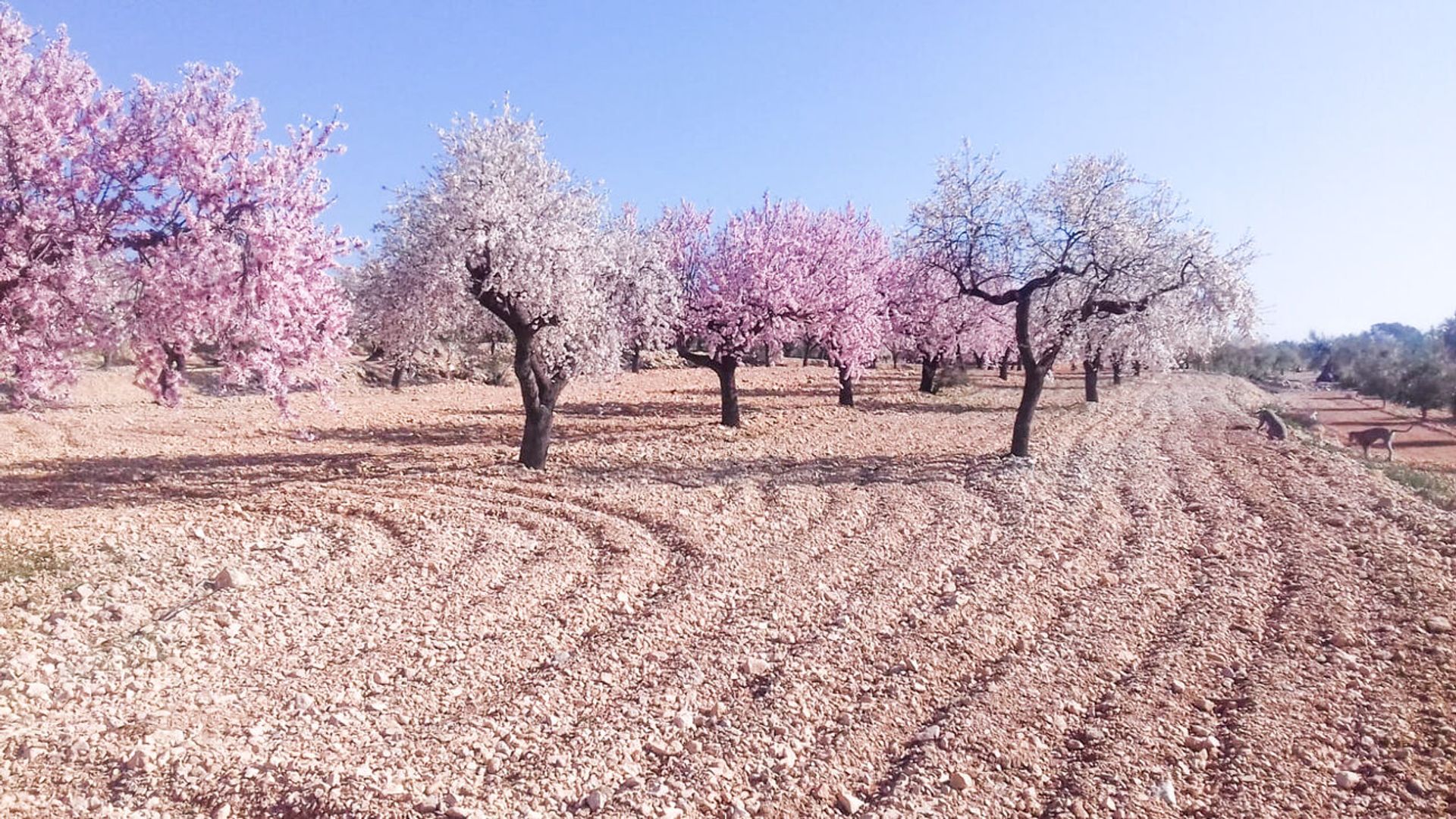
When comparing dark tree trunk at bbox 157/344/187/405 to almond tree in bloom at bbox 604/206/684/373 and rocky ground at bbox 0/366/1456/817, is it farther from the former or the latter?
almond tree in bloom at bbox 604/206/684/373

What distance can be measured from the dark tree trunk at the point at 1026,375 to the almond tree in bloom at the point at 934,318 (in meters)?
1.56

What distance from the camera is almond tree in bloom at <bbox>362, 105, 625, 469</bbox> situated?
1436 centimetres

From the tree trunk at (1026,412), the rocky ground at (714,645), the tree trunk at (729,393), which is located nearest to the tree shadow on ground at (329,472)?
the rocky ground at (714,645)

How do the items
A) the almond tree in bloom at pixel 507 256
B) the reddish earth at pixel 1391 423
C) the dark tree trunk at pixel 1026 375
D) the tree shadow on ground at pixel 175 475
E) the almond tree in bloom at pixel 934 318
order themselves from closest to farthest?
the tree shadow on ground at pixel 175 475, the almond tree in bloom at pixel 507 256, the dark tree trunk at pixel 1026 375, the almond tree in bloom at pixel 934 318, the reddish earth at pixel 1391 423

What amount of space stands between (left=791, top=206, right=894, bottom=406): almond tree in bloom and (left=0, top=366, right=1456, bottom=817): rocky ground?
1033 cm

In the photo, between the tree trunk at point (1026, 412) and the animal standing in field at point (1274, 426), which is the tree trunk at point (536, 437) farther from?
the animal standing in field at point (1274, 426)

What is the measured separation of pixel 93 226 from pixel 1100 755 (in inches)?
471

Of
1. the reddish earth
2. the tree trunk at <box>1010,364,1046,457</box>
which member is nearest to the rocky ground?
the tree trunk at <box>1010,364,1046,457</box>

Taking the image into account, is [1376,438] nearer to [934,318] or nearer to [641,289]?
[934,318]

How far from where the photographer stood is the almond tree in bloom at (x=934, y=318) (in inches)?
803

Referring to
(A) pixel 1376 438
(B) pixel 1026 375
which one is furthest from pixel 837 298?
(A) pixel 1376 438

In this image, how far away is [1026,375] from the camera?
58.5 feet

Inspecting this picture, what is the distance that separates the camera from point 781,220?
27.2m

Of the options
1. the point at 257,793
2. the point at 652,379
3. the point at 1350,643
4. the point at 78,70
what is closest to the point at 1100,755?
the point at 1350,643
